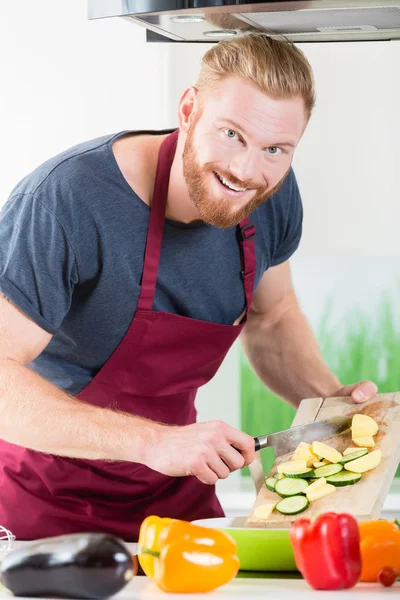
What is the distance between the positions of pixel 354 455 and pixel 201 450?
0.31m

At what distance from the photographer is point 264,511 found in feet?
4.85

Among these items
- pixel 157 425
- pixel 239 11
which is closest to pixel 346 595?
pixel 157 425

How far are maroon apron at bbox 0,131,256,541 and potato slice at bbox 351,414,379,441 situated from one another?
312 mm

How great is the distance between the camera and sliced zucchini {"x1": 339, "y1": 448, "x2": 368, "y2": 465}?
5.23ft

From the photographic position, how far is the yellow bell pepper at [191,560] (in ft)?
3.78

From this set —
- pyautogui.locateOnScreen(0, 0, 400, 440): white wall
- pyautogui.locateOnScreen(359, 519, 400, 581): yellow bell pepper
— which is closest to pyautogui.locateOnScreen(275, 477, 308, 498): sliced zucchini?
pyautogui.locateOnScreen(359, 519, 400, 581): yellow bell pepper

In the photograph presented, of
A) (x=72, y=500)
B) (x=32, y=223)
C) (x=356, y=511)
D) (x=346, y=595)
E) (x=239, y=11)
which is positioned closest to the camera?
(x=346, y=595)

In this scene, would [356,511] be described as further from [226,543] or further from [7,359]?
[7,359]

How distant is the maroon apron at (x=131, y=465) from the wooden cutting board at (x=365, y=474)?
243 millimetres

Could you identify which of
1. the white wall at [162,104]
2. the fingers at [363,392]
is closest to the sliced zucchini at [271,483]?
the fingers at [363,392]

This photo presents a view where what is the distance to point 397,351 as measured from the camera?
9.39 ft

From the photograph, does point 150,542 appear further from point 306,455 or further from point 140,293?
point 140,293

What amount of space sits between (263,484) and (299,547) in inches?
17.8

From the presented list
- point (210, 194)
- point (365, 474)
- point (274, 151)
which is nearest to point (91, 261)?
point (210, 194)
